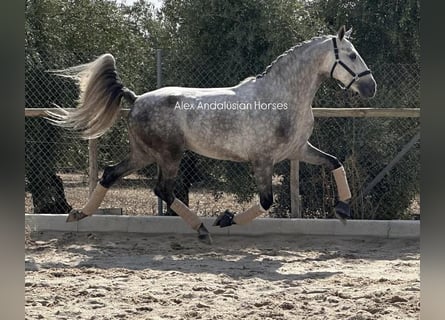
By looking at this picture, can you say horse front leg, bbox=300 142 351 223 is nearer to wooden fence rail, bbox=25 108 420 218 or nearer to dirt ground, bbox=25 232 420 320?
dirt ground, bbox=25 232 420 320

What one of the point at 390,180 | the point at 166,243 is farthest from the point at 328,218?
the point at 166,243

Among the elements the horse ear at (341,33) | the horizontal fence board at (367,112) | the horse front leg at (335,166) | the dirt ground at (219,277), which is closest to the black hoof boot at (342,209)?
the horse front leg at (335,166)

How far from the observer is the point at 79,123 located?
20.7ft

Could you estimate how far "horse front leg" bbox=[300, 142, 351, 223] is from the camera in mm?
6211

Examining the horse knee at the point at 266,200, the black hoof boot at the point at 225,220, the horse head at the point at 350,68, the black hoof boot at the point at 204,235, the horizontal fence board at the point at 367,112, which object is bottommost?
the black hoof boot at the point at 204,235

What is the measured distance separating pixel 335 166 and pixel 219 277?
1.95 m

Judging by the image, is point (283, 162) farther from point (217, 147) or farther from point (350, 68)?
point (350, 68)

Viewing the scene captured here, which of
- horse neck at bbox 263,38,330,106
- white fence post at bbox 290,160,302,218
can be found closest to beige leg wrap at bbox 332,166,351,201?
white fence post at bbox 290,160,302,218

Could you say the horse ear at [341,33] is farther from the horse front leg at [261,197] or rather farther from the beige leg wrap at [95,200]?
the beige leg wrap at [95,200]

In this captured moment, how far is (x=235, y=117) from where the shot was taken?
6074 mm

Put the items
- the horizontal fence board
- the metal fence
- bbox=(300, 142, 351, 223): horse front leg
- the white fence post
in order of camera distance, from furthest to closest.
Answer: the metal fence
the white fence post
the horizontal fence board
bbox=(300, 142, 351, 223): horse front leg

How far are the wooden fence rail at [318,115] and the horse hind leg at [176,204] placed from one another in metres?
0.99

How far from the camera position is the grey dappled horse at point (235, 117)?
599 cm

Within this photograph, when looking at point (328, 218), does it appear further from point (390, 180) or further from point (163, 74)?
point (163, 74)
